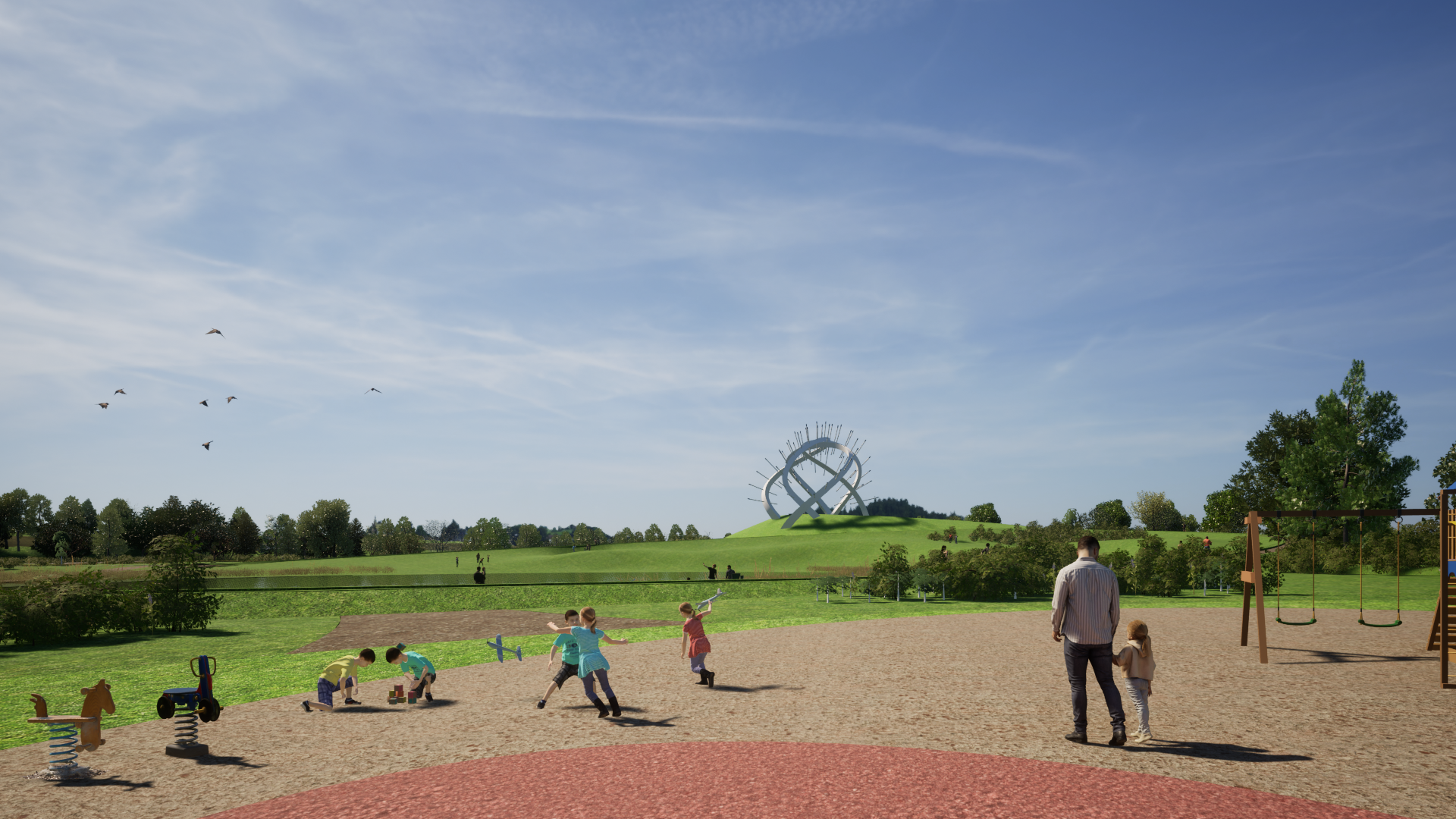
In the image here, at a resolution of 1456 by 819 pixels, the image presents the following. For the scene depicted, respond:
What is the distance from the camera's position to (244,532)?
95.2m

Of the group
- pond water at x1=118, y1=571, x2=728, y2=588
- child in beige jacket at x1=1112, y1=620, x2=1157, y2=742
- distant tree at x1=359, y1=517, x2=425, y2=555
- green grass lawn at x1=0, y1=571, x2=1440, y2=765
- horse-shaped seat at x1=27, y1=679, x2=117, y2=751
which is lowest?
distant tree at x1=359, y1=517, x2=425, y2=555

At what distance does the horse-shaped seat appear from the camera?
9336mm

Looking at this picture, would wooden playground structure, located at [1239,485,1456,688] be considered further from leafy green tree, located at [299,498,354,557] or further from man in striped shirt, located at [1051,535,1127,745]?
leafy green tree, located at [299,498,354,557]

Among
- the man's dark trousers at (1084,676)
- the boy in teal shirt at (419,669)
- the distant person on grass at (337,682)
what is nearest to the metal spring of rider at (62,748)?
the distant person on grass at (337,682)

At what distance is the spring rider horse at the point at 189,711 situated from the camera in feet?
33.1

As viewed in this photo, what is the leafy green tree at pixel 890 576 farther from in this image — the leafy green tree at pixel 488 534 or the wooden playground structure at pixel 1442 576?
the leafy green tree at pixel 488 534

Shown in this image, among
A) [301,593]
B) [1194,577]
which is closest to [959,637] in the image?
[1194,577]

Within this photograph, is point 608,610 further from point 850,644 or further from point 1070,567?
point 1070,567

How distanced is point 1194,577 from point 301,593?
42219 millimetres

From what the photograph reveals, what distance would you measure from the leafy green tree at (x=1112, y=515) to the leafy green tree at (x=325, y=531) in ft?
287

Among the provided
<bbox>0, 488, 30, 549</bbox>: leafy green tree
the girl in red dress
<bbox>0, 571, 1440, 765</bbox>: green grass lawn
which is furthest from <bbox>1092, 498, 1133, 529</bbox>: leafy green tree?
<bbox>0, 488, 30, 549</bbox>: leafy green tree

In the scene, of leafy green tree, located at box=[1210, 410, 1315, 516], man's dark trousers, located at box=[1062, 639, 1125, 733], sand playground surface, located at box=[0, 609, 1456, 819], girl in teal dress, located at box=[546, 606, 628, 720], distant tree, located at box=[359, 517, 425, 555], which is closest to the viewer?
sand playground surface, located at box=[0, 609, 1456, 819]

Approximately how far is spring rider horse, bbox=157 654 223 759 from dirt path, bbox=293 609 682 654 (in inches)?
449

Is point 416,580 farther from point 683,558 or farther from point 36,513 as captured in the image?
point 36,513
